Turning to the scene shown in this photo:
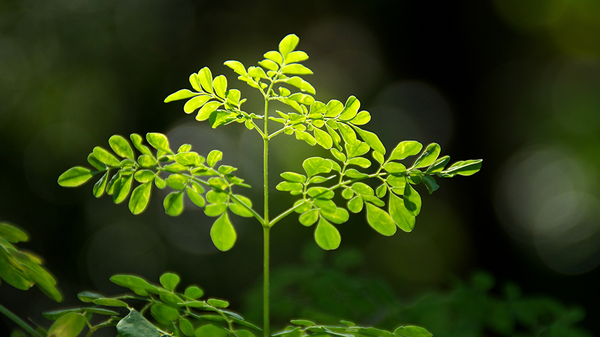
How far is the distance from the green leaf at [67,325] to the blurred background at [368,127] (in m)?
3.96

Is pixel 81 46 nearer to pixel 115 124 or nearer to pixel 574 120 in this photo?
pixel 115 124

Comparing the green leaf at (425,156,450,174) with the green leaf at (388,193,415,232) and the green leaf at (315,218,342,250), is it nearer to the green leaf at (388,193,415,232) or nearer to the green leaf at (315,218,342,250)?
the green leaf at (388,193,415,232)

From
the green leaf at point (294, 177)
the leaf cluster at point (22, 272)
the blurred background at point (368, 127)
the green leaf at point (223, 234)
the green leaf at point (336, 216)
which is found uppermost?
the blurred background at point (368, 127)

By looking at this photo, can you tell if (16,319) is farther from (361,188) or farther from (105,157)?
(361,188)

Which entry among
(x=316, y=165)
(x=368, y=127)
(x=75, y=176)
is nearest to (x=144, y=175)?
(x=75, y=176)

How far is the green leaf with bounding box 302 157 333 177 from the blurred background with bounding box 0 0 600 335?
370 centimetres

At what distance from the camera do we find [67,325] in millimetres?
720

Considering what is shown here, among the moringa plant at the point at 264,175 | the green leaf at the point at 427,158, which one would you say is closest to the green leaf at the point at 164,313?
the moringa plant at the point at 264,175

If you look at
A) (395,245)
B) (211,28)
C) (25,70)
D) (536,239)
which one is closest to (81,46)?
(25,70)

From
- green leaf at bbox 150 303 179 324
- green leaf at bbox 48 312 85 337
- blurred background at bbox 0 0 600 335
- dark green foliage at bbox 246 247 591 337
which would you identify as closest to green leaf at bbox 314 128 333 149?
green leaf at bbox 150 303 179 324

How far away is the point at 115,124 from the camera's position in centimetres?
539

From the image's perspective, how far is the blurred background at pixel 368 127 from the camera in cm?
457

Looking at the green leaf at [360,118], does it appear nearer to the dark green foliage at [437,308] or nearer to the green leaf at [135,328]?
the green leaf at [135,328]

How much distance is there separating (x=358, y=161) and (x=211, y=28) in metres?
5.84
